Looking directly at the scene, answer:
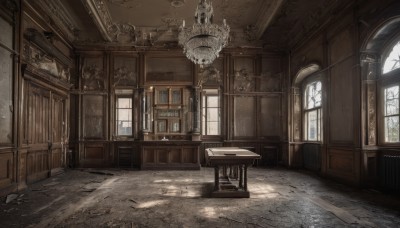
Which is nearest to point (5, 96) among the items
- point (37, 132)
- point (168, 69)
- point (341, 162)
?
point (37, 132)

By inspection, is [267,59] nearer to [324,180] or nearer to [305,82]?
[305,82]

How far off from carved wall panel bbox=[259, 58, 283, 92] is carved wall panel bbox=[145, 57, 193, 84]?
2.65 metres

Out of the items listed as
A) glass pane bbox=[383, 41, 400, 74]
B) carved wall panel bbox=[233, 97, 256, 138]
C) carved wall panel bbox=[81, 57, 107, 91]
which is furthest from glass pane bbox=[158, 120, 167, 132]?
glass pane bbox=[383, 41, 400, 74]

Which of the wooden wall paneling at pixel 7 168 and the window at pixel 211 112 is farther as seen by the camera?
the window at pixel 211 112

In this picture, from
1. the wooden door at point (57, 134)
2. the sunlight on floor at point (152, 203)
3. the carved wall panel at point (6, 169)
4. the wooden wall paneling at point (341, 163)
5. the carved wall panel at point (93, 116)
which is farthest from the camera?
the carved wall panel at point (93, 116)

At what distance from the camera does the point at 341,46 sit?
250 inches

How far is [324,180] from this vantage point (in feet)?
21.9

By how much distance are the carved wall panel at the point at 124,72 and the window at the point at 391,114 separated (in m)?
7.47

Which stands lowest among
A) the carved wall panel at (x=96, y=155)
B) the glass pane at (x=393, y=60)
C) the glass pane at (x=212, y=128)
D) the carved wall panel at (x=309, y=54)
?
the carved wall panel at (x=96, y=155)

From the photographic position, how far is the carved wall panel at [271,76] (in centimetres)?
975

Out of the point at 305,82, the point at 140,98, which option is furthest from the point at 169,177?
the point at 305,82

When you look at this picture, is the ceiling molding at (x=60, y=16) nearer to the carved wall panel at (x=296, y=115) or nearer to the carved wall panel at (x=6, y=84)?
the carved wall panel at (x=6, y=84)

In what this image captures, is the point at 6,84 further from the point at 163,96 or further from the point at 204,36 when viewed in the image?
the point at 163,96

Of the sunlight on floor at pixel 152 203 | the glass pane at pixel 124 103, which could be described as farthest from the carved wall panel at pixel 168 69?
the sunlight on floor at pixel 152 203
